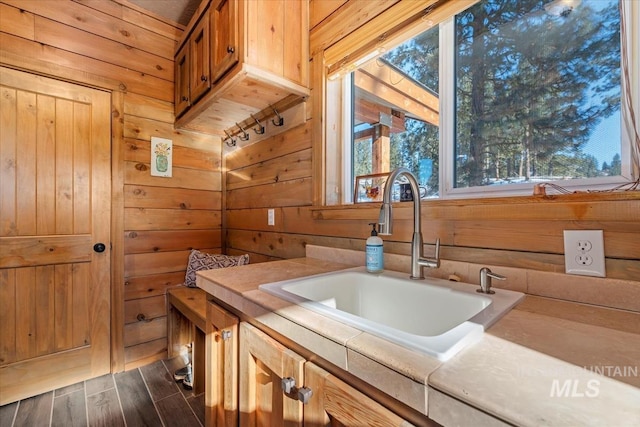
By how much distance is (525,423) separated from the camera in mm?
344

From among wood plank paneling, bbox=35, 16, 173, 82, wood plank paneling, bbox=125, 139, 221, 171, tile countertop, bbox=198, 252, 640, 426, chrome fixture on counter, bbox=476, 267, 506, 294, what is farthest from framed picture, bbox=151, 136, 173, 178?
chrome fixture on counter, bbox=476, 267, 506, 294

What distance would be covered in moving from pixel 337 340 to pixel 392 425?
0.53 feet

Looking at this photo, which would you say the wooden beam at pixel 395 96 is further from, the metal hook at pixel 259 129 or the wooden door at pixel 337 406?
the wooden door at pixel 337 406

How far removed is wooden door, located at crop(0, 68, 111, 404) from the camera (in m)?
1.73

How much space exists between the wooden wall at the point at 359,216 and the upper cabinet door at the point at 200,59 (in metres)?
0.50

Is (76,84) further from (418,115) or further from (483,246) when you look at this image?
(483,246)

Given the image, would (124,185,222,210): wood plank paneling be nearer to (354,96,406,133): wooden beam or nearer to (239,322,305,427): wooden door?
(354,96,406,133): wooden beam

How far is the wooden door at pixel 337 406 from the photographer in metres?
0.52

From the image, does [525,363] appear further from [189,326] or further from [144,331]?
[144,331]

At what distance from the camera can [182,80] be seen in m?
2.15

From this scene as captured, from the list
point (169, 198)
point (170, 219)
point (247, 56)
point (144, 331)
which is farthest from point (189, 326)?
point (247, 56)

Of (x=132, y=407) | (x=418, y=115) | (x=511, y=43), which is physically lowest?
(x=132, y=407)

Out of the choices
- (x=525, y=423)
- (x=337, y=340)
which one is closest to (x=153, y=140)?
(x=337, y=340)

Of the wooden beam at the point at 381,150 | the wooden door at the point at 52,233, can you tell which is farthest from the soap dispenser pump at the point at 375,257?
the wooden door at the point at 52,233
